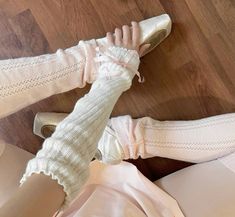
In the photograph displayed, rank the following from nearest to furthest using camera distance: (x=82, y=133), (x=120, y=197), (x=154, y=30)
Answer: (x=82, y=133), (x=120, y=197), (x=154, y=30)

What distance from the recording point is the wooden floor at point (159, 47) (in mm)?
957

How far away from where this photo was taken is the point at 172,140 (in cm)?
88

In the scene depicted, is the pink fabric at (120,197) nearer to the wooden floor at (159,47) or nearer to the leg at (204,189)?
the leg at (204,189)

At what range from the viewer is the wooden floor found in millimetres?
957

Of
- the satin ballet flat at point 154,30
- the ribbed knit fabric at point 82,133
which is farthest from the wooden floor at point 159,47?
the ribbed knit fabric at point 82,133

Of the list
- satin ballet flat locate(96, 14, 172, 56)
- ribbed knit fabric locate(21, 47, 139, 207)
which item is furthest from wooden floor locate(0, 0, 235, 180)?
ribbed knit fabric locate(21, 47, 139, 207)

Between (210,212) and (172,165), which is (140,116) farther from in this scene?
(210,212)

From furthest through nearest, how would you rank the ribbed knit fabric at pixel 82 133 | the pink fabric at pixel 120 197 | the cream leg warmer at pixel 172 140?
the cream leg warmer at pixel 172 140 → the pink fabric at pixel 120 197 → the ribbed knit fabric at pixel 82 133

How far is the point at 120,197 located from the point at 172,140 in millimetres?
184

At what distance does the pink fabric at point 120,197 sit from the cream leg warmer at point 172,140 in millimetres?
36

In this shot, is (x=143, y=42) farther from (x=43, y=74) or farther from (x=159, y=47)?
(x=43, y=74)

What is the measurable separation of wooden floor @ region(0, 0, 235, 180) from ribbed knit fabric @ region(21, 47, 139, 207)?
0.13 metres

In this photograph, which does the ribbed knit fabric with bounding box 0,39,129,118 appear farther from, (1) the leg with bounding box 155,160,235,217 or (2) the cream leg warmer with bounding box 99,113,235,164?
(1) the leg with bounding box 155,160,235,217

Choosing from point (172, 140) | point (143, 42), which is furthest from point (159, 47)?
point (172, 140)
